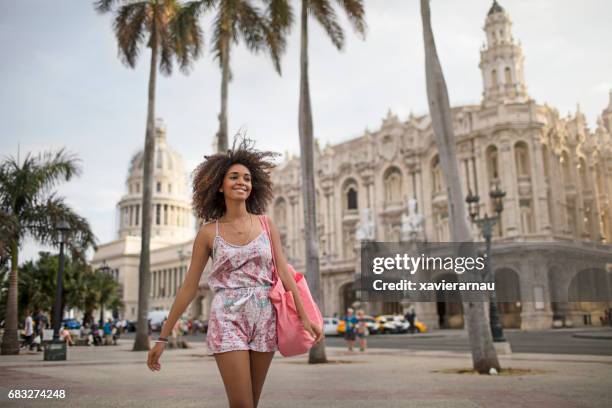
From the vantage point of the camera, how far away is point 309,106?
16656 mm

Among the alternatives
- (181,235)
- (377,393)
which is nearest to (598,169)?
(377,393)

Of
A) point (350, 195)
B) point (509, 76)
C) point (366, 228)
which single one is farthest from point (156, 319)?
point (509, 76)

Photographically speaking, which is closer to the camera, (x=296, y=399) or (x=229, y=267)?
(x=229, y=267)

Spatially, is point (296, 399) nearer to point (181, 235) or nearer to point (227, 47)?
point (227, 47)

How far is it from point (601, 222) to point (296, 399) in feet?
160

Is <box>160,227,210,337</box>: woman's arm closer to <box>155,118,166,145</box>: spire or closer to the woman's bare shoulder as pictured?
the woman's bare shoulder

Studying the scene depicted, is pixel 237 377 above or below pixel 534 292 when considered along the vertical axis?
below

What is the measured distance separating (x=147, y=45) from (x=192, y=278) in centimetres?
2137

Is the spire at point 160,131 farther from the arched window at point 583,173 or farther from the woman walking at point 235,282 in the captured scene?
the woman walking at point 235,282

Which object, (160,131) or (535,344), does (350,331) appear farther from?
(160,131)

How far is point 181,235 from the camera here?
113125 millimetres

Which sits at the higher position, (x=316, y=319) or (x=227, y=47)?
(x=227, y=47)

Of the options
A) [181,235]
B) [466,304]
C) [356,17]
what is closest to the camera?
[466,304]

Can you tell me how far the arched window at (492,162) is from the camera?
1876 inches
